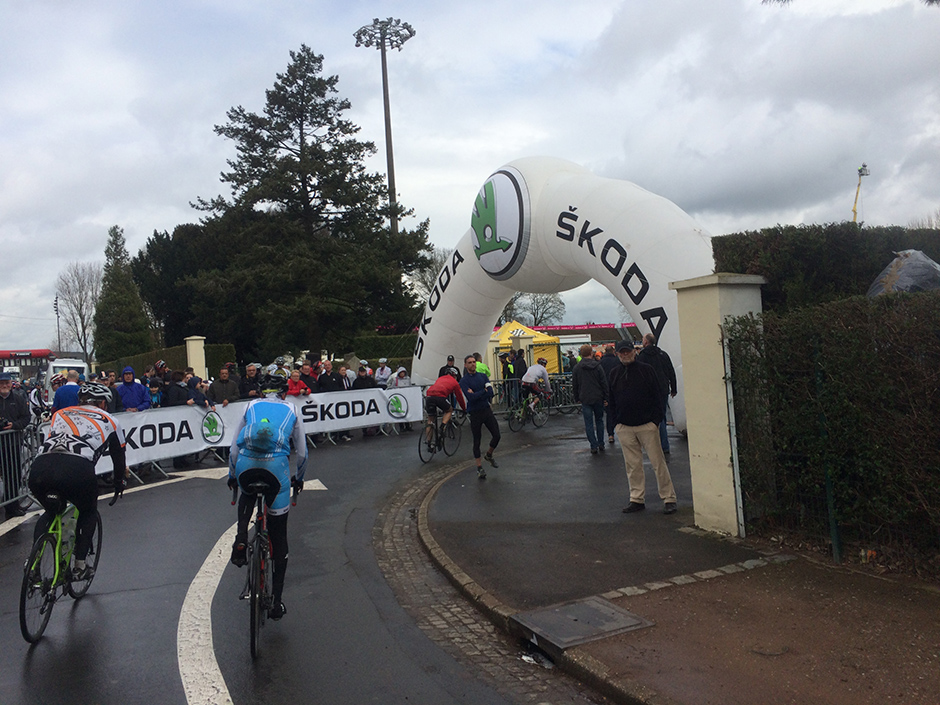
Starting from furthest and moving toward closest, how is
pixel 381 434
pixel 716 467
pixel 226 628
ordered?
pixel 381 434 → pixel 716 467 → pixel 226 628

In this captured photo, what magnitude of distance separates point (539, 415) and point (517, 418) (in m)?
0.62

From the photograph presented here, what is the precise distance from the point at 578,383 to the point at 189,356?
16894 mm

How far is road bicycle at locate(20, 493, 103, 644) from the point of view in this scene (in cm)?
478

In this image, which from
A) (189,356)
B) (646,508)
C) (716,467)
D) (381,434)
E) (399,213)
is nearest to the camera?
(716,467)

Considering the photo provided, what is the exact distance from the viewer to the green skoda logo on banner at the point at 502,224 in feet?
46.3

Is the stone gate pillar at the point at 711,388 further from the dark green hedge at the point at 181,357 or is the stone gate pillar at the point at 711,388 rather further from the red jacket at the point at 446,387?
the dark green hedge at the point at 181,357

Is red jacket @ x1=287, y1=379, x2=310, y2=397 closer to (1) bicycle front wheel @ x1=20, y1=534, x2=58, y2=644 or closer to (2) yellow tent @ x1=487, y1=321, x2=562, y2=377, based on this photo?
(1) bicycle front wheel @ x1=20, y1=534, x2=58, y2=644

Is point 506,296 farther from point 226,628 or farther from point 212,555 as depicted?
point 226,628

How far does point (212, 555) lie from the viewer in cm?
692

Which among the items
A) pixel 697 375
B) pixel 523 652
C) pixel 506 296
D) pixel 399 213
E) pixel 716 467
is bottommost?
pixel 523 652

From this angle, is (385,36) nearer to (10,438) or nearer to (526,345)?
(526,345)

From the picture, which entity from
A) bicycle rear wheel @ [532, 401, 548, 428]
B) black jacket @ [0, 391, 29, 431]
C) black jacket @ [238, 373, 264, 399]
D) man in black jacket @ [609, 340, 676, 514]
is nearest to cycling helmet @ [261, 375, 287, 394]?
man in black jacket @ [609, 340, 676, 514]

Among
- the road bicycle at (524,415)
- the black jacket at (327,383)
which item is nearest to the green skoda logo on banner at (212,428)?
the black jacket at (327,383)

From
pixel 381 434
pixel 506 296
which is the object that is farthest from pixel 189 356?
pixel 506 296
